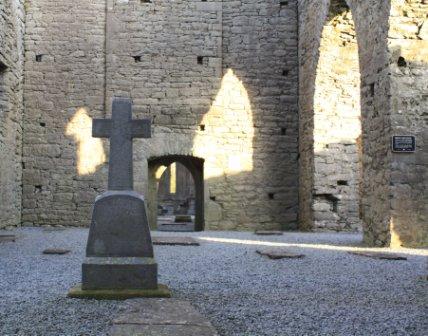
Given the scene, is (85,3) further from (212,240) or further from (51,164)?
(212,240)

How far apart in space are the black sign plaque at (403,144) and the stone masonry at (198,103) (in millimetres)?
3460

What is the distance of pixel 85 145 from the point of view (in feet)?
35.9

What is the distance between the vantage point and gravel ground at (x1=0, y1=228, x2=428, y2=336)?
8.97 feet

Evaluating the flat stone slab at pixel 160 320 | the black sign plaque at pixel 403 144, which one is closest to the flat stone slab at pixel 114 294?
the flat stone slab at pixel 160 320

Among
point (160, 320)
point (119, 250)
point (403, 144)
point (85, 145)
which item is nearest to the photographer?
point (160, 320)

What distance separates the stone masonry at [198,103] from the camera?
10.3 meters

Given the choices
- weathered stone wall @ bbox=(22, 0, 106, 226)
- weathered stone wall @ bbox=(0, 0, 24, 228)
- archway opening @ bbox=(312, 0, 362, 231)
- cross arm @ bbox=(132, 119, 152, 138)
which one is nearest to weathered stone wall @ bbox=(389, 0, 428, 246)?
archway opening @ bbox=(312, 0, 362, 231)

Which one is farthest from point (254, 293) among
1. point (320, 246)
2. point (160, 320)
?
point (320, 246)

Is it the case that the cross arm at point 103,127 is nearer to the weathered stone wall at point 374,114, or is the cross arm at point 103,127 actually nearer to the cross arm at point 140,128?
the cross arm at point 140,128

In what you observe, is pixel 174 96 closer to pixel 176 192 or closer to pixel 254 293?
pixel 254 293

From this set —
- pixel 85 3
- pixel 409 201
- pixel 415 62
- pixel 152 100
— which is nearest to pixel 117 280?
pixel 409 201

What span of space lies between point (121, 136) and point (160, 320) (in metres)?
1.66

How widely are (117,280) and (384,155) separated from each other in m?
4.68

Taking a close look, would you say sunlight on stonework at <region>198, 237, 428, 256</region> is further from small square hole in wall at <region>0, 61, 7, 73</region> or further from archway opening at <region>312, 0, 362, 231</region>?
small square hole in wall at <region>0, 61, 7, 73</region>
